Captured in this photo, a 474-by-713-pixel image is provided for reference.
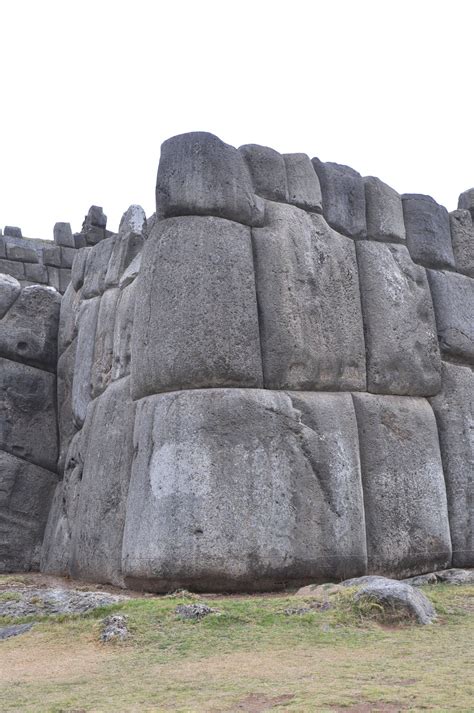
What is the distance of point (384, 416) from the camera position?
8992 millimetres

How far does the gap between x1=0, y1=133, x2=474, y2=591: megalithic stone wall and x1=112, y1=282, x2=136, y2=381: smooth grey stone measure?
0.03 meters

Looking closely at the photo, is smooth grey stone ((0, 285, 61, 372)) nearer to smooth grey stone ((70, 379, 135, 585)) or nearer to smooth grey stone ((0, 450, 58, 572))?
smooth grey stone ((0, 450, 58, 572))

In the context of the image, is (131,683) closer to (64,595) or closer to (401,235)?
(64,595)

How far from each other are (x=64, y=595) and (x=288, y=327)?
3.02m

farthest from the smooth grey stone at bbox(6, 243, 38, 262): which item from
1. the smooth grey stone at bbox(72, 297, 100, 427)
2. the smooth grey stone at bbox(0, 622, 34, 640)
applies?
the smooth grey stone at bbox(0, 622, 34, 640)

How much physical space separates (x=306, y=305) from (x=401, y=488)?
1939 mm

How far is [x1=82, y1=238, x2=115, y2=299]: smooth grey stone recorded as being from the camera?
10.9 m

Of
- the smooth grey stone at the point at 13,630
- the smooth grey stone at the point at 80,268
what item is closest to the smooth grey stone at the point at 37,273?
the smooth grey stone at the point at 80,268

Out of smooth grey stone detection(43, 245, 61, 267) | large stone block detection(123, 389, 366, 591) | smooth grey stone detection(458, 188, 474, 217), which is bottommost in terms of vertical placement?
large stone block detection(123, 389, 366, 591)

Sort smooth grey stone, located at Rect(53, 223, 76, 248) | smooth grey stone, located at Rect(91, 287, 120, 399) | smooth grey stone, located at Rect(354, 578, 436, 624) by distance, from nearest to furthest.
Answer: smooth grey stone, located at Rect(354, 578, 436, 624), smooth grey stone, located at Rect(91, 287, 120, 399), smooth grey stone, located at Rect(53, 223, 76, 248)

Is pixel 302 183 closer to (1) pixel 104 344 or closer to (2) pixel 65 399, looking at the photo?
(1) pixel 104 344

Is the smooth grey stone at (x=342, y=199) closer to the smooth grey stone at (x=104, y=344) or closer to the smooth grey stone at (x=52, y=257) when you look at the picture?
the smooth grey stone at (x=104, y=344)

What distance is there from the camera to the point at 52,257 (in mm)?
19141

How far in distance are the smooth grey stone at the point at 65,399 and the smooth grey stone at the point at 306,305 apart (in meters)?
3.57
